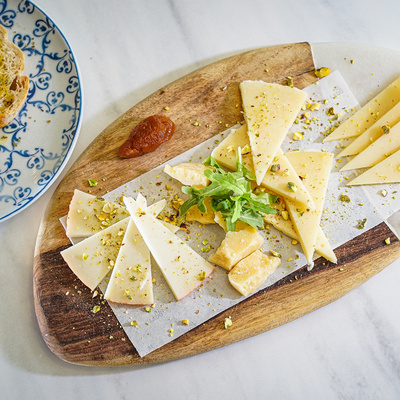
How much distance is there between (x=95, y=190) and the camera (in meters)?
3.01

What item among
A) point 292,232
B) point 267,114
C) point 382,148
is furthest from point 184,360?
point 382,148

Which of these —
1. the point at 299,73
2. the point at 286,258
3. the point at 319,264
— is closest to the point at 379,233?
the point at 319,264

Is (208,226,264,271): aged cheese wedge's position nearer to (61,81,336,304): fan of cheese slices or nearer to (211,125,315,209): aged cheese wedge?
(61,81,336,304): fan of cheese slices

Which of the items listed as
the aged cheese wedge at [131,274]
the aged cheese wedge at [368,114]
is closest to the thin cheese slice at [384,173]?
the aged cheese wedge at [368,114]

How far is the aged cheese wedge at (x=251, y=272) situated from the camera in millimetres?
2766

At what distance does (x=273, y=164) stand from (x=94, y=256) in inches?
54.4

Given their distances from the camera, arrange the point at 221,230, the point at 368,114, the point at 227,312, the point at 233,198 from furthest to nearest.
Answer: the point at 368,114 < the point at 221,230 < the point at 227,312 < the point at 233,198

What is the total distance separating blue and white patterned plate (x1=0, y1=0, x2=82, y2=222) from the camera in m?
3.03

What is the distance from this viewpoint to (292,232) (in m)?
2.90

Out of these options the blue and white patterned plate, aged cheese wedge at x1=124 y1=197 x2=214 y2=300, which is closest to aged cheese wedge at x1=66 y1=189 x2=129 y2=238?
Result: aged cheese wedge at x1=124 y1=197 x2=214 y2=300

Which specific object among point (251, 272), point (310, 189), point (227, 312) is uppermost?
point (310, 189)

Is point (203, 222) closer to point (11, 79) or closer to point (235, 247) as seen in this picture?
point (235, 247)

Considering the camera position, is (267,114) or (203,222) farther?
(267,114)

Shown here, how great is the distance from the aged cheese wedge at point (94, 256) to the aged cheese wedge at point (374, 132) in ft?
5.65
